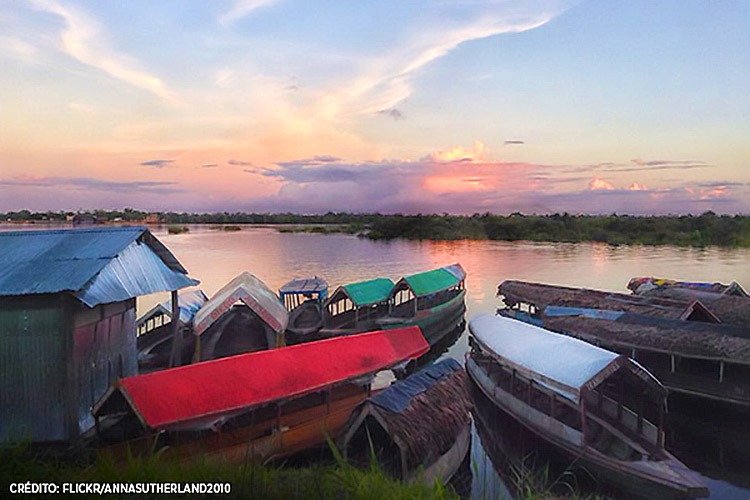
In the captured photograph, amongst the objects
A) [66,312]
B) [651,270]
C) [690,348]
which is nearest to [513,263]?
[651,270]

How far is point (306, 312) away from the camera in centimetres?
1906

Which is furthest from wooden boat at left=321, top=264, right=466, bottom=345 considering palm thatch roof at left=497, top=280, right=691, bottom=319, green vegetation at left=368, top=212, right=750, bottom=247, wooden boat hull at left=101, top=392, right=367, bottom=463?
green vegetation at left=368, top=212, right=750, bottom=247

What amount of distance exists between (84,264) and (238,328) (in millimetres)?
8057

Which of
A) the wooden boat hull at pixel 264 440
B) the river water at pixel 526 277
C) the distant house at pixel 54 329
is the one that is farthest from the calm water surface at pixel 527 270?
the distant house at pixel 54 329

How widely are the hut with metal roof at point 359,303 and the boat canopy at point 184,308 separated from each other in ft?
15.1

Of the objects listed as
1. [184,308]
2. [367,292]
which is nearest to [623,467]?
[367,292]

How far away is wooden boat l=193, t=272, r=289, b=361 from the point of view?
44.6ft

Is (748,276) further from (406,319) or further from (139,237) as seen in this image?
(139,237)

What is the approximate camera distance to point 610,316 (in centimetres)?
1538

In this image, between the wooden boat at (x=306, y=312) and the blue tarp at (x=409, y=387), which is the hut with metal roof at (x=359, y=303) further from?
the blue tarp at (x=409, y=387)

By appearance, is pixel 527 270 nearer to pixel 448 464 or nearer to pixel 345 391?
pixel 345 391

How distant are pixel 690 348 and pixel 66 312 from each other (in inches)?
511

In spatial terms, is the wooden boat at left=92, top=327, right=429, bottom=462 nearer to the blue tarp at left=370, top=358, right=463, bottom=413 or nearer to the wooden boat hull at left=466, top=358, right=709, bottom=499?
the blue tarp at left=370, top=358, right=463, bottom=413

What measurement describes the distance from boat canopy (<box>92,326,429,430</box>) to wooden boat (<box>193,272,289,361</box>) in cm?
370
